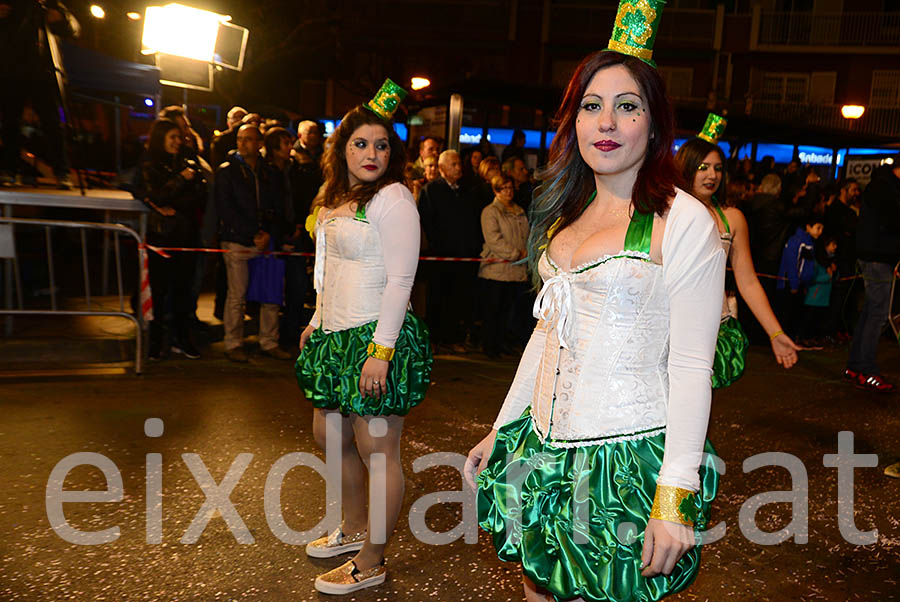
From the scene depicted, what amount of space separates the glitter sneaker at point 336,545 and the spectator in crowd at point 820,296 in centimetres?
833

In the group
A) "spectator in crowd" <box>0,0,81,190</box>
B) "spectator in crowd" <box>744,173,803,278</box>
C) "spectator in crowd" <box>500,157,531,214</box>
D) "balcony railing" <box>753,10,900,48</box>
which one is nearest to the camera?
"spectator in crowd" <box>0,0,81,190</box>

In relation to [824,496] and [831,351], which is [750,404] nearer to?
[824,496]

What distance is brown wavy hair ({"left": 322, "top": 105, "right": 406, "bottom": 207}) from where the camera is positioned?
3.49m

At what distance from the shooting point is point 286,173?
27.2 feet

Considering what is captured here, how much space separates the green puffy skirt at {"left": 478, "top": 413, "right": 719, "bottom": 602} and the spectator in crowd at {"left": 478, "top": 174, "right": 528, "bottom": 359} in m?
6.40

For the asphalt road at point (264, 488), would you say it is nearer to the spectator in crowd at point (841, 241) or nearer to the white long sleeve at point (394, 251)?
the white long sleeve at point (394, 251)

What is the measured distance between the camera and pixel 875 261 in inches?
296

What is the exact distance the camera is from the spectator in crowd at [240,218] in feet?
25.4

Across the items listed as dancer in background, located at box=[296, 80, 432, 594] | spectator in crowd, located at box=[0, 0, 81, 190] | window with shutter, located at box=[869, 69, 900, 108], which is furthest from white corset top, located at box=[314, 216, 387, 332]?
window with shutter, located at box=[869, 69, 900, 108]

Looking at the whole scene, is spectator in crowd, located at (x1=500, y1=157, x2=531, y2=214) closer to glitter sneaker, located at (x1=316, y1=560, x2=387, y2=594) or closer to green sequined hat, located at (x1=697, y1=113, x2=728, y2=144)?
green sequined hat, located at (x1=697, y1=113, x2=728, y2=144)

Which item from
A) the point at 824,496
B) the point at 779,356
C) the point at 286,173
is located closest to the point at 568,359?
the point at 779,356

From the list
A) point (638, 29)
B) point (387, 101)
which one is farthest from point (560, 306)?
point (387, 101)

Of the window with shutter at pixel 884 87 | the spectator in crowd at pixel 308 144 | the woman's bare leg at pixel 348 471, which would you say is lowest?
the woman's bare leg at pixel 348 471

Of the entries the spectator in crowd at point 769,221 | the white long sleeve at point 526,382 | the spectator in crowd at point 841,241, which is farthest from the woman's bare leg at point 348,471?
the spectator in crowd at point 841,241
